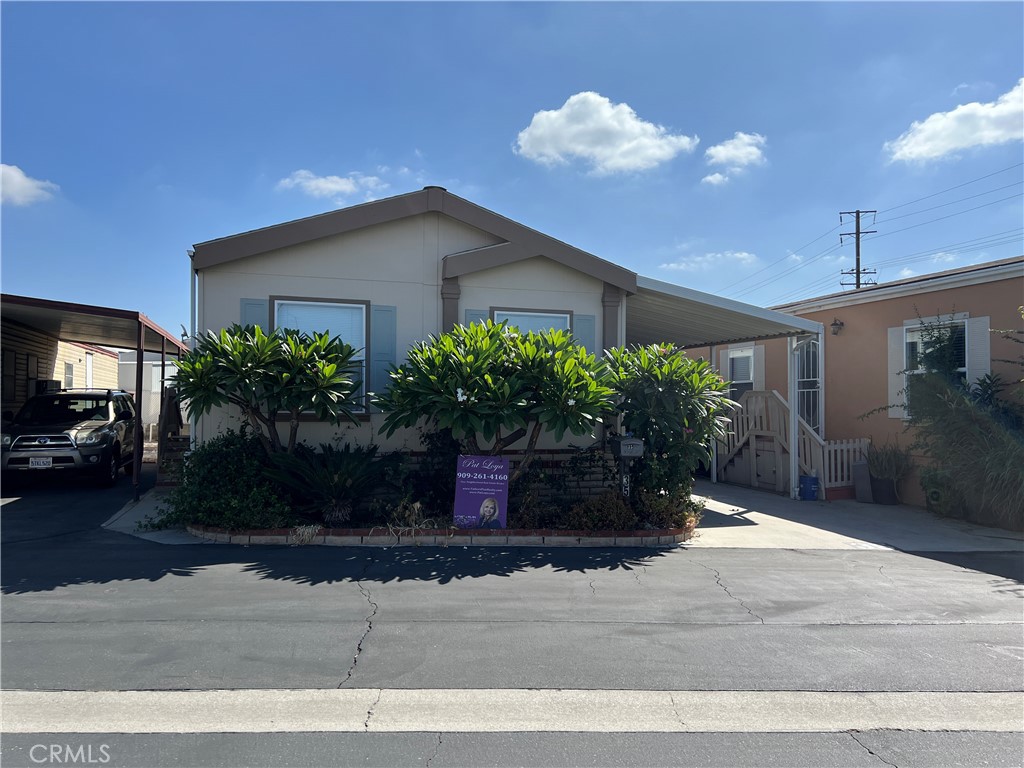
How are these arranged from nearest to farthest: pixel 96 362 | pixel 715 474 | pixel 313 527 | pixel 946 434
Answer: pixel 313 527, pixel 946 434, pixel 715 474, pixel 96 362

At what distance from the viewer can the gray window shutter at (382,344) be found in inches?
368

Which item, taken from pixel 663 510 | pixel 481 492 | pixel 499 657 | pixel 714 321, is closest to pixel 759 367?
pixel 714 321

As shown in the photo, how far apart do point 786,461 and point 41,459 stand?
1315 cm

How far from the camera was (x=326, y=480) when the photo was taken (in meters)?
8.10

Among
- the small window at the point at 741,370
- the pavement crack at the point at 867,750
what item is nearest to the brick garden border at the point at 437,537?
the pavement crack at the point at 867,750

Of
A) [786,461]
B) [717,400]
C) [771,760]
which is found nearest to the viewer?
[771,760]

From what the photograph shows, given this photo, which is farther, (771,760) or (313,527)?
(313,527)

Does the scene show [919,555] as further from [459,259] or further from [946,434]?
[459,259]

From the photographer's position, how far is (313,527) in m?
7.74

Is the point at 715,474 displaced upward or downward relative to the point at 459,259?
downward

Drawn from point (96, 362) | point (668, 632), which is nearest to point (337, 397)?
point (668, 632)

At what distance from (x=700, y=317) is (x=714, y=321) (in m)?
0.35

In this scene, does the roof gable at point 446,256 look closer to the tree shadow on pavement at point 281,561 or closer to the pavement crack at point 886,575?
the tree shadow on pavement at point 281,561

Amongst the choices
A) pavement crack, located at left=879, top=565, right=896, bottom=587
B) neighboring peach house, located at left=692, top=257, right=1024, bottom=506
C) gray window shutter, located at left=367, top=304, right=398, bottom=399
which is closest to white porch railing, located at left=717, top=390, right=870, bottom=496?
neighboring peach house, located at left=692, top=257, right=1024, bottom=506
